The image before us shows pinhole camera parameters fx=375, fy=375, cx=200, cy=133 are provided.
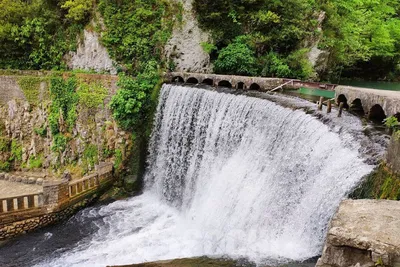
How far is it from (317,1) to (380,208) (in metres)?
17.4

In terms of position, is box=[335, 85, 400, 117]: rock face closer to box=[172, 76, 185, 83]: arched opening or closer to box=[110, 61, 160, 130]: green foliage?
box=[172, 76, 185, 83]: arched opening

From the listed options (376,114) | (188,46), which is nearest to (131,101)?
(188,46)

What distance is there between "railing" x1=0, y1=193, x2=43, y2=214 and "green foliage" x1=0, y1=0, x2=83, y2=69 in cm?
897

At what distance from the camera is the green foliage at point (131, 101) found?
1448 centimetres

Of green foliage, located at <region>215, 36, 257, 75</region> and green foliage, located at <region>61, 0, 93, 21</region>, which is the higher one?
green foliage, located at <region>61, 0, 93, 21</region>

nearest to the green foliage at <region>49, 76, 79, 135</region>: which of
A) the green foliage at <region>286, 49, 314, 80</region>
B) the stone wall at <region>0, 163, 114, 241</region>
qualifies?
the stone wall at <region>0, 163, 114, 241</region>

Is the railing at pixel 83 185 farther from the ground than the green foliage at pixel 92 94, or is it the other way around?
the green foliage at pixel 92 94

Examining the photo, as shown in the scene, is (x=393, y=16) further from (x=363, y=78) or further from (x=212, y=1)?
(x=212, y=1)

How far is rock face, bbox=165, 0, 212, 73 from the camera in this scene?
57.5ft

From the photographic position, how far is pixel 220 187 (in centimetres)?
1098

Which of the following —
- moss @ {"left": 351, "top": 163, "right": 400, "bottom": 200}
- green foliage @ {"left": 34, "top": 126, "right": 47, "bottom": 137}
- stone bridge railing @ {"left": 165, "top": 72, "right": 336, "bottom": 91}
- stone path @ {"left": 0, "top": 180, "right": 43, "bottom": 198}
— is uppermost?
stone bridge railing @ {"left": 165, "top": 72, "right": 336, "bottom": 91}

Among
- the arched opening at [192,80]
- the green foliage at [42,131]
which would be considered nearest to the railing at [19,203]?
the green foliage at [42,131]

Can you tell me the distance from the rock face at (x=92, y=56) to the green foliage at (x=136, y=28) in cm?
48

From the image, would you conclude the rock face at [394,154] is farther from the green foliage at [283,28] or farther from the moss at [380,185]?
the green foliage at [283,28]
